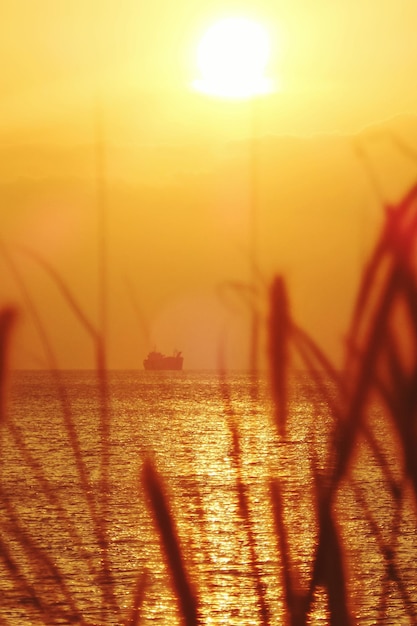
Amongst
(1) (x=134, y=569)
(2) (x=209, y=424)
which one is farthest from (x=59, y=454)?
(1) (x=134, y=569)

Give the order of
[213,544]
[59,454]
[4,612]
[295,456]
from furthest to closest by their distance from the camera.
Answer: [295,456]
[59,454]
[213,544]
[4,612]

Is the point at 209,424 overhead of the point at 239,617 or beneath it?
overhead

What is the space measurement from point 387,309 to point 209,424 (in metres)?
137

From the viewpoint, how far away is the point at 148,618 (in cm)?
2325

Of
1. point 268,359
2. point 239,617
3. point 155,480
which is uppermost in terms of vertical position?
point 268,359

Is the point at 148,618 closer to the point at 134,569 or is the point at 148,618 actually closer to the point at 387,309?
Answer: the point at 134,569

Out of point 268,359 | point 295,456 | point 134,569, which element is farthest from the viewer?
point 295,456

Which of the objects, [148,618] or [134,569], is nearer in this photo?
[148,618]

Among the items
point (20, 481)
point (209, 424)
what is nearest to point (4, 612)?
point (20, 481)

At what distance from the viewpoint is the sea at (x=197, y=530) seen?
11.8 ft

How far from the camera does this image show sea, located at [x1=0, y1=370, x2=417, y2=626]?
359 cm

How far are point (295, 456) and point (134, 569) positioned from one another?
6614 cm

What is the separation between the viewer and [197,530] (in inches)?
250

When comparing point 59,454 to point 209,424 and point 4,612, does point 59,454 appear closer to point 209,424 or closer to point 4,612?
point 209,424
